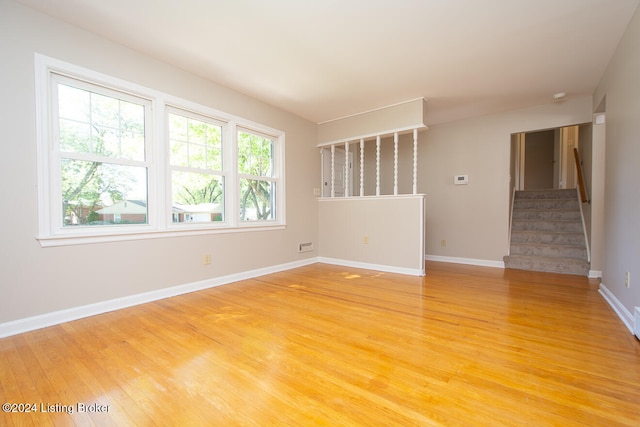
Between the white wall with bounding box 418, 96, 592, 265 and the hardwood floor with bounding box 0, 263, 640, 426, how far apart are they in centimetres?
198

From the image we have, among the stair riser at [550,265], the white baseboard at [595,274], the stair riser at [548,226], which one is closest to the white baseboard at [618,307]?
the white baseboard at [595,274]

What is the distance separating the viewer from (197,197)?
3414mm

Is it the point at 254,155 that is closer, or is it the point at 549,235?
the point at 254,155

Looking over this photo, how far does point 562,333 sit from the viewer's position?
2109 millimetres

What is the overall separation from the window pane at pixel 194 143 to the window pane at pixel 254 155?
13.8 inches

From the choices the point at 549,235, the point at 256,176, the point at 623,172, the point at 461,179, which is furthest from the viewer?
the point at 461,179

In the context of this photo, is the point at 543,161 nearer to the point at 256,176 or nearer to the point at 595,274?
the point at 595,274

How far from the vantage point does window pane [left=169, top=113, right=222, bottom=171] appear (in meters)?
3.20

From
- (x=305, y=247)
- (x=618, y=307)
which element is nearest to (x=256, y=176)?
(x=305, y=247)

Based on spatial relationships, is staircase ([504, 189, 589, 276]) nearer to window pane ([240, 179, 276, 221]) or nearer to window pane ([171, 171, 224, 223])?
window pane ([240, 179, 276, 221])

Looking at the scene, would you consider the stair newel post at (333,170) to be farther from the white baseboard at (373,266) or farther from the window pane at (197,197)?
the window pane at (197,197)

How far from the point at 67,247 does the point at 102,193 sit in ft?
1.83

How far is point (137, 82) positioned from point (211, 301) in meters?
2.39

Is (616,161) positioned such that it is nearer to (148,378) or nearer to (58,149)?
(148,378)
